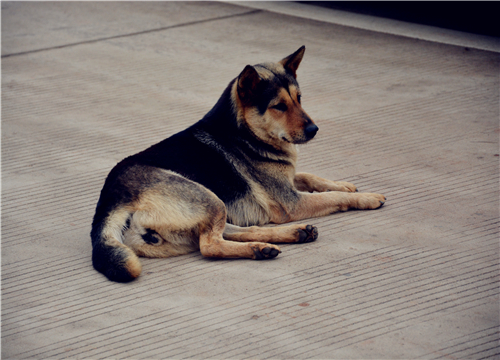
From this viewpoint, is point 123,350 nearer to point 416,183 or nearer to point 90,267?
point 90,267

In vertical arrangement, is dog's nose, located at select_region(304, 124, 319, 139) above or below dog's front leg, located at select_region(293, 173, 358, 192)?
above

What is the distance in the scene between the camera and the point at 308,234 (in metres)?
4.27

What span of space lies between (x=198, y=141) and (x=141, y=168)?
50 centimetres

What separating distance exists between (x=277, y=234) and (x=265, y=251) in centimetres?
26

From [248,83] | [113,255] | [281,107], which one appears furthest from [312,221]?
[113,255]

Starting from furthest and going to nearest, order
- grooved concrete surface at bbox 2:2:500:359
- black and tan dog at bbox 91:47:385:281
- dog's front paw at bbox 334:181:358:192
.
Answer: dog's front paw at bbox 334:181:358:192 → black and tan dog at bbox 91:47:385:281 → grooved concrete surface at bbox 2:2:500:359

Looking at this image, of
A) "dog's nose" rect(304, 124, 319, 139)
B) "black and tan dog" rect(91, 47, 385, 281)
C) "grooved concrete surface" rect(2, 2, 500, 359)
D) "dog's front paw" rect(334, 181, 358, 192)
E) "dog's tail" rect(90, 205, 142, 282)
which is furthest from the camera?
"dog's front paw" rect(334, 181, 358, 192)

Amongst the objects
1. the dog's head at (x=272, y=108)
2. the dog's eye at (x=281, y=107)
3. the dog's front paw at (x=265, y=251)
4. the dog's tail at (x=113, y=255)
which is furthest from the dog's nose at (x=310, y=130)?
the dog's tail at (x=113, y=255)

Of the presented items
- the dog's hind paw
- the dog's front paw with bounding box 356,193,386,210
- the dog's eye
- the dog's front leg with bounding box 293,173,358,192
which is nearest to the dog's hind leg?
the dog's hind paw

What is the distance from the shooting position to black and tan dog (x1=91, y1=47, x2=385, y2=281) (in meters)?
4.01

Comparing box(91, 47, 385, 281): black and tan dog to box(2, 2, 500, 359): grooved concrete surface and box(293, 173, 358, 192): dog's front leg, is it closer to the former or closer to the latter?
box(293, 173, 358, 192): dog's front leg

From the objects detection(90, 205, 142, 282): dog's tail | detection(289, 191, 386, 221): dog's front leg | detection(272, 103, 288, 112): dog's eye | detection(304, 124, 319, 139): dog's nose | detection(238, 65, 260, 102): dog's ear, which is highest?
detection(238, 65, 260, 102): dog's ear

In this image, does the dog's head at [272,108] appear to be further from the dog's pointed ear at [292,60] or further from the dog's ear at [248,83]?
the dog's pointed ear at [292,60]

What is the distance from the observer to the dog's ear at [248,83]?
432cm
